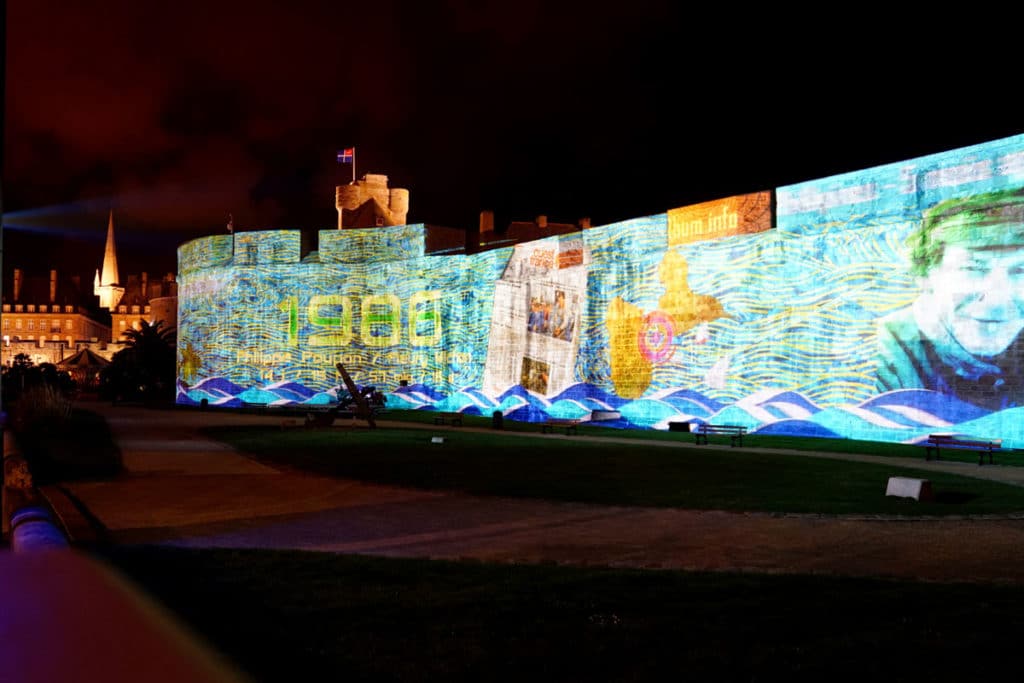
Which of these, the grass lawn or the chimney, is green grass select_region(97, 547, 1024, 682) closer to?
the grass lawn

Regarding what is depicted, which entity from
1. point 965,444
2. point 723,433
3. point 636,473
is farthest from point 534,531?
point 723,433

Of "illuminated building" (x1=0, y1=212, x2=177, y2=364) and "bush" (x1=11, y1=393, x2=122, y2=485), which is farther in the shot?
"illuminated building" (x1=0, y1=212, x2=177, y2=364)

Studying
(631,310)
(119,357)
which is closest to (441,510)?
(631,310)

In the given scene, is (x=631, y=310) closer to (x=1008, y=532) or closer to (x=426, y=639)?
(x=1008, y=532)

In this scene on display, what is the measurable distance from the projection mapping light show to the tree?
16146 mm

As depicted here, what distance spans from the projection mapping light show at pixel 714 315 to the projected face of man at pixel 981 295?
0.05m

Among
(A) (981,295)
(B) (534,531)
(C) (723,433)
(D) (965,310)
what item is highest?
(A) (981,295)

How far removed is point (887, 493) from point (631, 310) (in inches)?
815

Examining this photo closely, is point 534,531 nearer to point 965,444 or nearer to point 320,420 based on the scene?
point 965,444

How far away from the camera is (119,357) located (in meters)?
65.9

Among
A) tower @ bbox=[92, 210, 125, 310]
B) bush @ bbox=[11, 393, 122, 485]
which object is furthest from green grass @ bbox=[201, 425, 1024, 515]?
tower @ bbox=[92, 210, 125, 310]

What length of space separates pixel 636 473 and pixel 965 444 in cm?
853

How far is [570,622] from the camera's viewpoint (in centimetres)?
607

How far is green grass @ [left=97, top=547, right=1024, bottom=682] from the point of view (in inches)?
201
